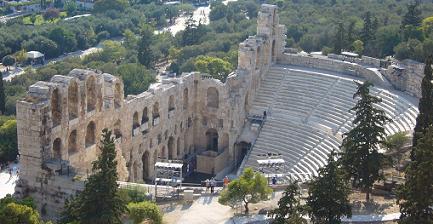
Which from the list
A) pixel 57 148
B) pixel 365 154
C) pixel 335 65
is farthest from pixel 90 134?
pixel 335 65

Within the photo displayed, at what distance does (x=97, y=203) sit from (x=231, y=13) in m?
89.4

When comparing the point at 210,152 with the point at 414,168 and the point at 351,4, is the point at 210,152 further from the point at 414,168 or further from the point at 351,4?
the point at 351,4

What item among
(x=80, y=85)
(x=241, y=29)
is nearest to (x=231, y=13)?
(x=241, y=29)

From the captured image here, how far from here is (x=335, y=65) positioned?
63625 mm

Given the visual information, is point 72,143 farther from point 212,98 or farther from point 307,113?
point 307,113

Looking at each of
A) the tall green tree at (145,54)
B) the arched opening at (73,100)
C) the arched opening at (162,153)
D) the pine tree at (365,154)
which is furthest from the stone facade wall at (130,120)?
the tall green tree at (145,54)

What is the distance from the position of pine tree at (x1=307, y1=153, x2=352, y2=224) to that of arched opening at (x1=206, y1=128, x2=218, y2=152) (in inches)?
1068

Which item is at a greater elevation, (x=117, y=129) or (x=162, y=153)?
(x=117, y=129)

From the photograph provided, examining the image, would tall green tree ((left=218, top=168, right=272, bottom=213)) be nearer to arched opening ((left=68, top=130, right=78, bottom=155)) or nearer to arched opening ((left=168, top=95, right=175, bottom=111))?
arched opening ((left=68, top=130, right=78, bottom=155))

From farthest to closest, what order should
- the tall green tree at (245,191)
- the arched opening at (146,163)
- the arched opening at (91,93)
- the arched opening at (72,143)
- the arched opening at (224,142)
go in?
1. the arched opening at (224,142)
2. the arched opening at (146,163)
3. the arched opening at (91,93)
4. the arched opening at (72,143)
5. the tall green tree at (245,191)

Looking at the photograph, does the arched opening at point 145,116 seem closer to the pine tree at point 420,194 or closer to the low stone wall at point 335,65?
the low stone wall at point 335,65

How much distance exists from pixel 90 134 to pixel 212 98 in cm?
1533

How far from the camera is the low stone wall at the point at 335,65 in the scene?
201 ft

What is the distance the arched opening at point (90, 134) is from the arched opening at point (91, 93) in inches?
47.7
